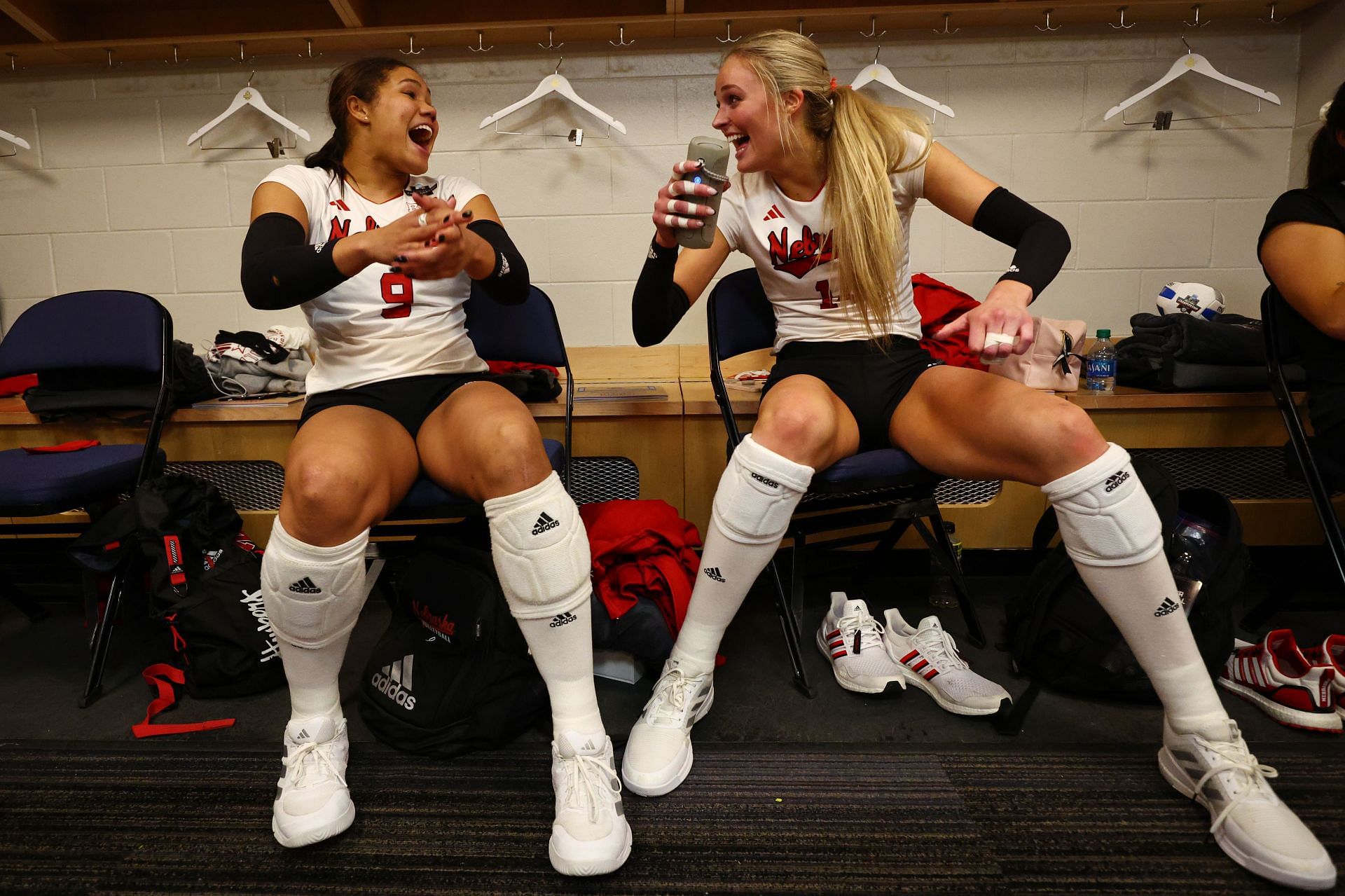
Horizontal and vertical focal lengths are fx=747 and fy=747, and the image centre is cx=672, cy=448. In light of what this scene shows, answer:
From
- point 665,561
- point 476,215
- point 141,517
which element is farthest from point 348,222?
point 665,561

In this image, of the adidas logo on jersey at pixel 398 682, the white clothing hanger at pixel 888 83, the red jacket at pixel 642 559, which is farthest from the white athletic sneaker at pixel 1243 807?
the white clothing hanger at pixel 888 83

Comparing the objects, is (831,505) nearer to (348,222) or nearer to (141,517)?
(348,222)

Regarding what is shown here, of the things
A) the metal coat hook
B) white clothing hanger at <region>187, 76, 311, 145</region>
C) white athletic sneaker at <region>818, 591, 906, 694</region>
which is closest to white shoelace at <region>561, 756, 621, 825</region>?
white athletic sneaker at <region>818, 591, 906, 694</region>

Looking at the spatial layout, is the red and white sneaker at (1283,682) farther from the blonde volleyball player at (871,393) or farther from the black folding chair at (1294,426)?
the blonde volleyball player at (871,393)

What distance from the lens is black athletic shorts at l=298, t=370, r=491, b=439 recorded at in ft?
4.51

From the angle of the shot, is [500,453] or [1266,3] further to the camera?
[1266,3]

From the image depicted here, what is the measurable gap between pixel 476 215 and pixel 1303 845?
171 cm

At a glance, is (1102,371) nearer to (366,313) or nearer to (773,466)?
(773,466)

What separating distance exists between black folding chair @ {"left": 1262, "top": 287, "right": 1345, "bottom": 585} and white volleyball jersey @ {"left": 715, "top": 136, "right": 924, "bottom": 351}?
32.3 inches

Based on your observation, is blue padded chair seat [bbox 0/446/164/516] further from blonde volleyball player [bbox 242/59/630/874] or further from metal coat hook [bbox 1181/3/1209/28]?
metal coat hook [bbox 1181/3/1209/28]

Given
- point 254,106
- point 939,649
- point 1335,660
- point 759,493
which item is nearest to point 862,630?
point 939,649

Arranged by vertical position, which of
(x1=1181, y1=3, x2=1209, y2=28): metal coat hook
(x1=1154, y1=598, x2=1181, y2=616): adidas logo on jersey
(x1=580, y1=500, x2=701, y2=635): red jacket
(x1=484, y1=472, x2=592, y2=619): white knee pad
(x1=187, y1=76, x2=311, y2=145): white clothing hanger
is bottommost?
(x1=580, y1=500, x2=701, y2=635): red jacket

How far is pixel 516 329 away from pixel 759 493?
77cm

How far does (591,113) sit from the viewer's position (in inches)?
98.1
